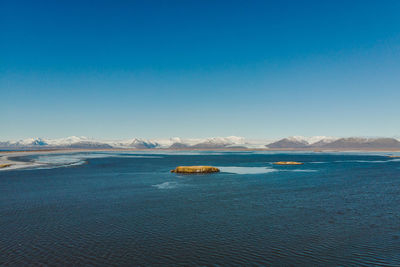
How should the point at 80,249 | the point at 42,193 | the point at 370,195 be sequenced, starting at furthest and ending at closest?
the point at 42,193
the point at 370,195
the point at 80,249

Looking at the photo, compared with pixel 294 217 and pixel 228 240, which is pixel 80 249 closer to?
pixel 228 240

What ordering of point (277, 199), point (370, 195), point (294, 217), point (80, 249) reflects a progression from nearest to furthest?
1. point (80, 249)
2. point (294, 217)
3. point (277, 199)
4. point (370, 195)

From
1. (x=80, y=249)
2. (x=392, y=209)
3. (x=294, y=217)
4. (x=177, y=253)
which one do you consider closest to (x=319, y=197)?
(x=392, y=209)

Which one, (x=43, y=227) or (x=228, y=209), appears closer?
(x=43, y=227)

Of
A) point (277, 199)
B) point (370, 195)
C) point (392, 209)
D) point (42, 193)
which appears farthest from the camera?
point (42, 193)

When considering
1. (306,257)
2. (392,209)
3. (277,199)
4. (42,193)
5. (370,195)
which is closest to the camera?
(306,257)

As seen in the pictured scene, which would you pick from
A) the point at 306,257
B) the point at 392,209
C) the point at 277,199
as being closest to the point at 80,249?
the point at 306,257

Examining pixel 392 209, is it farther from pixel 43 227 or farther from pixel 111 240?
pixel 43 227

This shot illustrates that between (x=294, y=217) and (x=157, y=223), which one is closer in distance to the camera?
(x=157, y=223)

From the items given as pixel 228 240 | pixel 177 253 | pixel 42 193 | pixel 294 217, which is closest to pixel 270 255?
pixel 228 240
